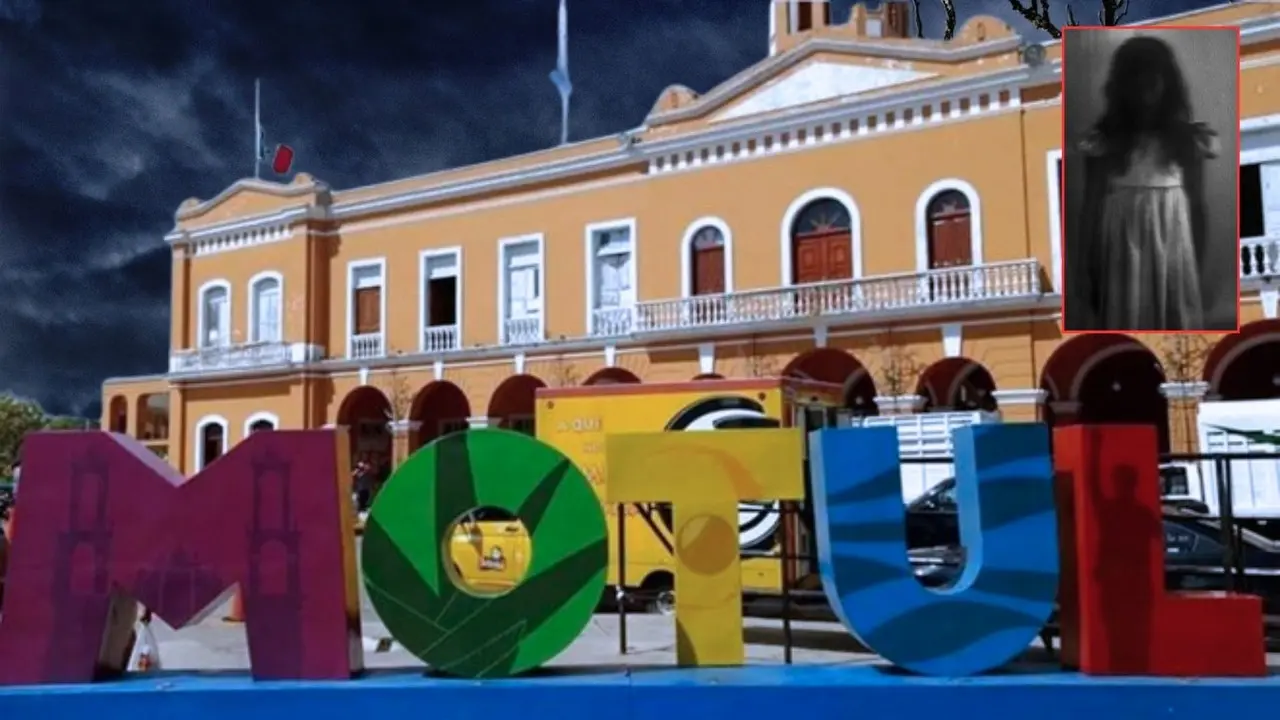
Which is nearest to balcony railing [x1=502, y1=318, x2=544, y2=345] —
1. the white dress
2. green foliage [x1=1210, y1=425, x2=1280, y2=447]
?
green foliage [x1=1210, y1=425, x2=1280, y2=447]

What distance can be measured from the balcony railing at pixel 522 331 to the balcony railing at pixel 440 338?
1293 millimetres

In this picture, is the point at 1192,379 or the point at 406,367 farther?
the point at 406,367

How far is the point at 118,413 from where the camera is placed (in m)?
39.0

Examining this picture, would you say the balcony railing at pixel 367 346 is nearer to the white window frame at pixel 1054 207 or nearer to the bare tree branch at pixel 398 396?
the bare tree branch at pixel 398 396

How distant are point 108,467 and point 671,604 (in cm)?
579

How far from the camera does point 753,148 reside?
2212cm

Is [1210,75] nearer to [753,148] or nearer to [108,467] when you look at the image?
[108,467]

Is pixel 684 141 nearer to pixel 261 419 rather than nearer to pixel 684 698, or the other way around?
pixel 261 419

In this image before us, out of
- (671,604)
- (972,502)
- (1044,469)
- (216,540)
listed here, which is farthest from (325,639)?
(671,604)

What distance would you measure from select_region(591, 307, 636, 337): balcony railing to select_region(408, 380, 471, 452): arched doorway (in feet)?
13.7

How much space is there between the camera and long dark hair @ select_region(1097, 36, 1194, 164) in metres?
8.09

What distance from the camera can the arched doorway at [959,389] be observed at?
2130 cm

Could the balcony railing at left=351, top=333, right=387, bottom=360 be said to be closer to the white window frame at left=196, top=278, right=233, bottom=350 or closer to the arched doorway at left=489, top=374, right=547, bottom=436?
the arched doorway at left=489, top=374, right=547, bottom=436

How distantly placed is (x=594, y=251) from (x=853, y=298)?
5.96 metres
